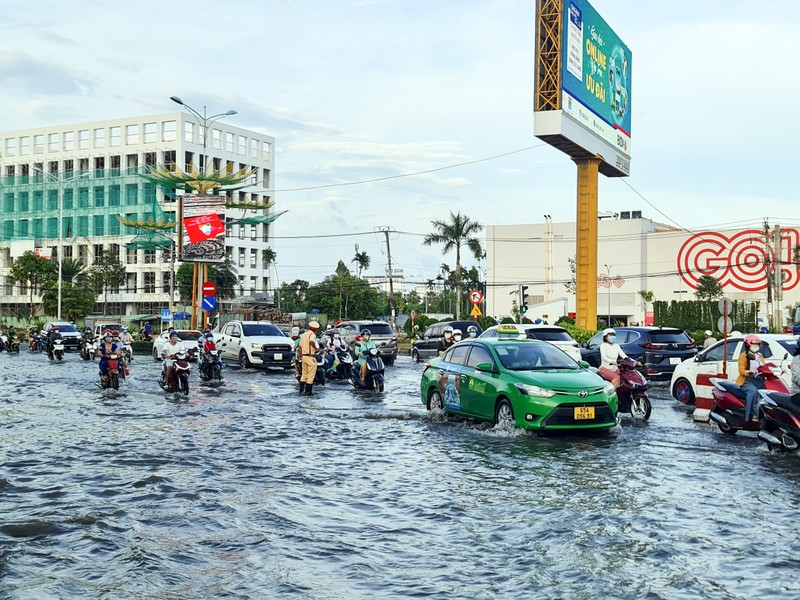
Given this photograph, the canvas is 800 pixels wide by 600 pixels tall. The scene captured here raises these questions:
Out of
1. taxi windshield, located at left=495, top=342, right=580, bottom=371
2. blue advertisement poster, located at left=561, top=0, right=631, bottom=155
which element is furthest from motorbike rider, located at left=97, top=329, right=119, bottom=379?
blue advertisement poster, located at left=561, top=0, right=631, bottom=155

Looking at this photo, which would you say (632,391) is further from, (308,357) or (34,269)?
(34,269)

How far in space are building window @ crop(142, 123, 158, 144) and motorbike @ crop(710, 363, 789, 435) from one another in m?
93.5

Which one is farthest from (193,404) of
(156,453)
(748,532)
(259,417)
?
(748,532)

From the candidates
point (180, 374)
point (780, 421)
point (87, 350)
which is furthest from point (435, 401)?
point (87, 350)

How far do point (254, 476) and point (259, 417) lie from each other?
6867 mm

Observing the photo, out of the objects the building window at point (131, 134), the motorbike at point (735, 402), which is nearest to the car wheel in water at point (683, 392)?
the motorbike at point (735, 402)

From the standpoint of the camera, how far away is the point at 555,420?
44.3ft

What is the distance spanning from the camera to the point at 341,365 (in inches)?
1078

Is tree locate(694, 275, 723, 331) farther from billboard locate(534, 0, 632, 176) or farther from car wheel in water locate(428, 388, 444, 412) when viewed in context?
car wheel in water locate(428, 388, 444, 412)

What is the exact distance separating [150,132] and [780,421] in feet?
316

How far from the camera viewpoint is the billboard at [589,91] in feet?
129

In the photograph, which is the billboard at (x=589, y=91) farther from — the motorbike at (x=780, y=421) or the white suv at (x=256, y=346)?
the motorbike at (x=780, y=421)

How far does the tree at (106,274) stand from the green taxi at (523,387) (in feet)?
279

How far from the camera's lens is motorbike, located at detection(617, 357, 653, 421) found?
54.7ft
